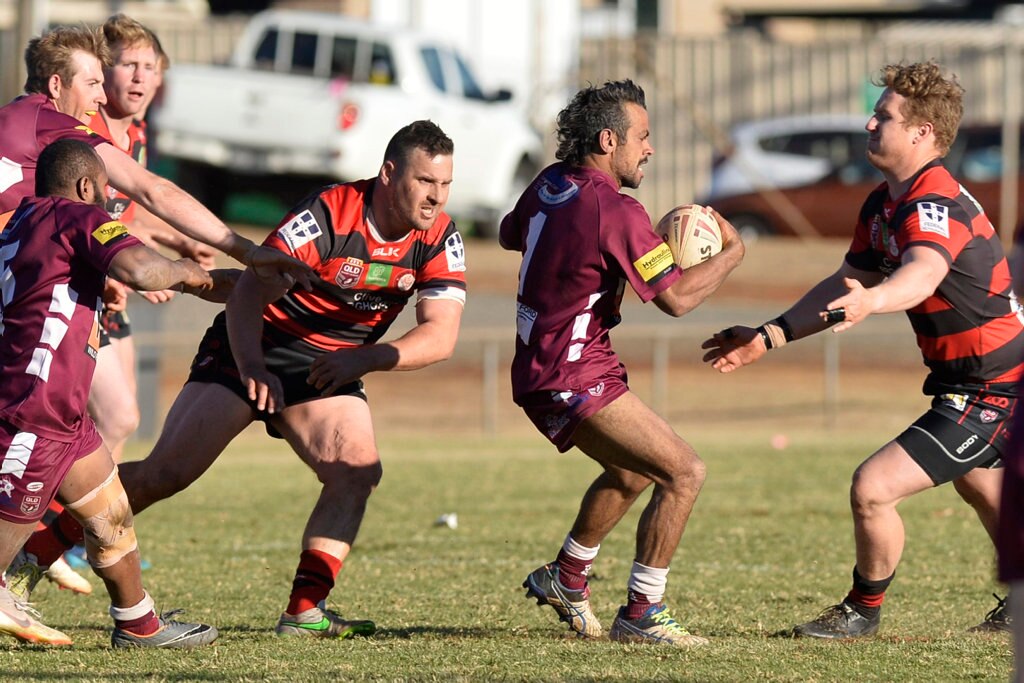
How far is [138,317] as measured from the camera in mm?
15750

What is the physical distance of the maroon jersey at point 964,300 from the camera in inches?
241

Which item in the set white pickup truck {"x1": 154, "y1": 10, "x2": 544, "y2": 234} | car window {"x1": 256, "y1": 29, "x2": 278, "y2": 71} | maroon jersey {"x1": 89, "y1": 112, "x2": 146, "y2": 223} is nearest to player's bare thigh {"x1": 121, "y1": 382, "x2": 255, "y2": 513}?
maroon jersey {"x1": 89, "y1": 112, "x2": 146, "y2": 223}

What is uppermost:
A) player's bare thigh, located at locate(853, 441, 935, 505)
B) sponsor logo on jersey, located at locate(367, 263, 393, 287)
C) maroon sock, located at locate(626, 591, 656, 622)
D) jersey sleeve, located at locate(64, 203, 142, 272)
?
jersey sleeve, located at locate(64, 203, 142, 272)

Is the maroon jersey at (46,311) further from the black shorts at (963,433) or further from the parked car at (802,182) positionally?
the parked car at (802,182)

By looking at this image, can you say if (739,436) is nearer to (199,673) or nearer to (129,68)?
(129,68)

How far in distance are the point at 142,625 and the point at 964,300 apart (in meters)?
3.33

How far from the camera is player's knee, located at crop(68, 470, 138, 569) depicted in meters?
5.71

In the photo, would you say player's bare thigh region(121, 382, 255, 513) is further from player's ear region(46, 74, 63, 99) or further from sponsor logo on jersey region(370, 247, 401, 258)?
player's ear region(46, 74, 63, 99)

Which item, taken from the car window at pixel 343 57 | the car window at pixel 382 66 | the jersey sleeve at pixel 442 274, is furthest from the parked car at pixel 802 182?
the jersey sleeve at pixel 442 274

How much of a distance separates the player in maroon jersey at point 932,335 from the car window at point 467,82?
15.8m

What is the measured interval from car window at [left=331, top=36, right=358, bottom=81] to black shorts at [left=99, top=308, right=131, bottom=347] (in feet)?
44.5

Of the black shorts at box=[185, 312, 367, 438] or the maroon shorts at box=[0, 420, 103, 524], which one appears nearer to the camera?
the maroon shorts at box=[0, 420, 103, 524]

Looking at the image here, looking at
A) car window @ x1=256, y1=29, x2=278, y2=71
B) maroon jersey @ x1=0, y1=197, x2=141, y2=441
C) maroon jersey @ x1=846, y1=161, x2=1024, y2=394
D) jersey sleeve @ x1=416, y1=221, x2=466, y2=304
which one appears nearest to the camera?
maroon jersey @ x1=0, y1=197, x2=141, y2=441

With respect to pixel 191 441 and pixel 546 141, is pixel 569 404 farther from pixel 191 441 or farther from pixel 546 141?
pixel 546 141
